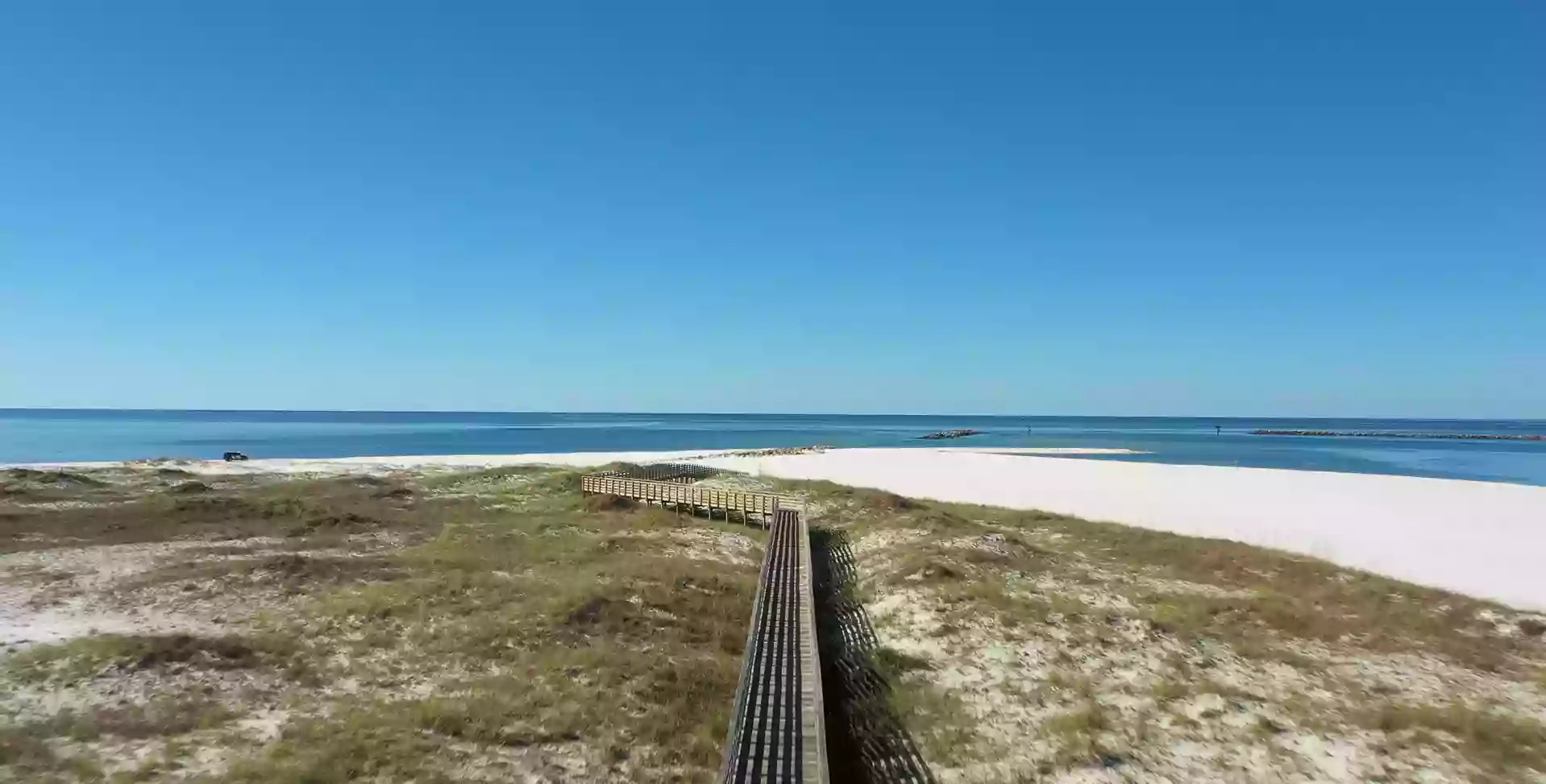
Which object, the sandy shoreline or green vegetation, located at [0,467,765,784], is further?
the sandy shoreline

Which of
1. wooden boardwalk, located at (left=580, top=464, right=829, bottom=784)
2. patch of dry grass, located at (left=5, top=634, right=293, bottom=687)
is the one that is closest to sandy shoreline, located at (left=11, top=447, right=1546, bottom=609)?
wooden boardwalk, located at (left=580, top=464, right=829, bottom=784)

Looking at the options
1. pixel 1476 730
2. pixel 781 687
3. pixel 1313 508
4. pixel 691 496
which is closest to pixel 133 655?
pixel 781 687

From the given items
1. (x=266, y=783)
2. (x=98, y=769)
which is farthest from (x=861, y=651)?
(x=98, y=769)

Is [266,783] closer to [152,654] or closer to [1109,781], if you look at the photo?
[152,654]

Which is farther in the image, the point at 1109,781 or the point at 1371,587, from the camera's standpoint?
the point at 1371,587

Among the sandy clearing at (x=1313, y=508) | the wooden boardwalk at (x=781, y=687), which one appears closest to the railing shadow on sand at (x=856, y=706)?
the wooden boardwalk at (x=781, y=687)

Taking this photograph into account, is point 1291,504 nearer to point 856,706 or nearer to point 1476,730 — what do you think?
point 1476,730

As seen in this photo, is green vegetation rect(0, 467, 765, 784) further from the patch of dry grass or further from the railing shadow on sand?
the railing shadow on sand
